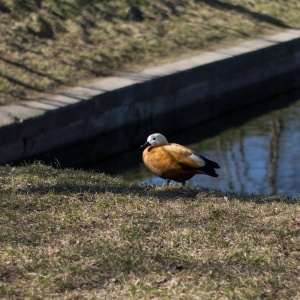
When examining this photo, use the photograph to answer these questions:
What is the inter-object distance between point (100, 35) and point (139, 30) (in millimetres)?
806

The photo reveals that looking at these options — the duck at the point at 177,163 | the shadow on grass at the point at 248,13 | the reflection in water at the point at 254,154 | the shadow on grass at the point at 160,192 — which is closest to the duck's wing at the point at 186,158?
the duck at the point at 177,163

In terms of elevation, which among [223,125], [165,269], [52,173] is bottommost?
[223,125]

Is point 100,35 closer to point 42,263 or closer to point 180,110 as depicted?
point 180,110

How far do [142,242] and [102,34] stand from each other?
7.96 m

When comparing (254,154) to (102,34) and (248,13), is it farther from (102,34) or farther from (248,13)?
(248,13)

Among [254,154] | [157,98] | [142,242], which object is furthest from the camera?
[157,98]

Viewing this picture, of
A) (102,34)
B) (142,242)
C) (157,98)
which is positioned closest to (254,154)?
(157,98)

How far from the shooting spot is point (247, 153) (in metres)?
10.8

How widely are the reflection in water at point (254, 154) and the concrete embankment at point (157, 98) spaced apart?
1.21ft

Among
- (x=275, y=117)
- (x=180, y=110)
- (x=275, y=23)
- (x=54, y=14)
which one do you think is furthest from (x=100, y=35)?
(x=275, y=23)

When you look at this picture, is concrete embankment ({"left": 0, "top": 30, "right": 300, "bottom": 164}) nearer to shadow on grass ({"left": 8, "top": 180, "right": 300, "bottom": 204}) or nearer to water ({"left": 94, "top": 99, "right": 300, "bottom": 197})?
water ({"left": 94, "top": 99, "right": 300, "bottom": 197})

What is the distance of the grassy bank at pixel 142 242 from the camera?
4.92 meters

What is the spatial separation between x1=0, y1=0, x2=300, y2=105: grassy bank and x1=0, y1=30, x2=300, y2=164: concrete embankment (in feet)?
1.36

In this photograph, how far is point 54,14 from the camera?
13242 mm
